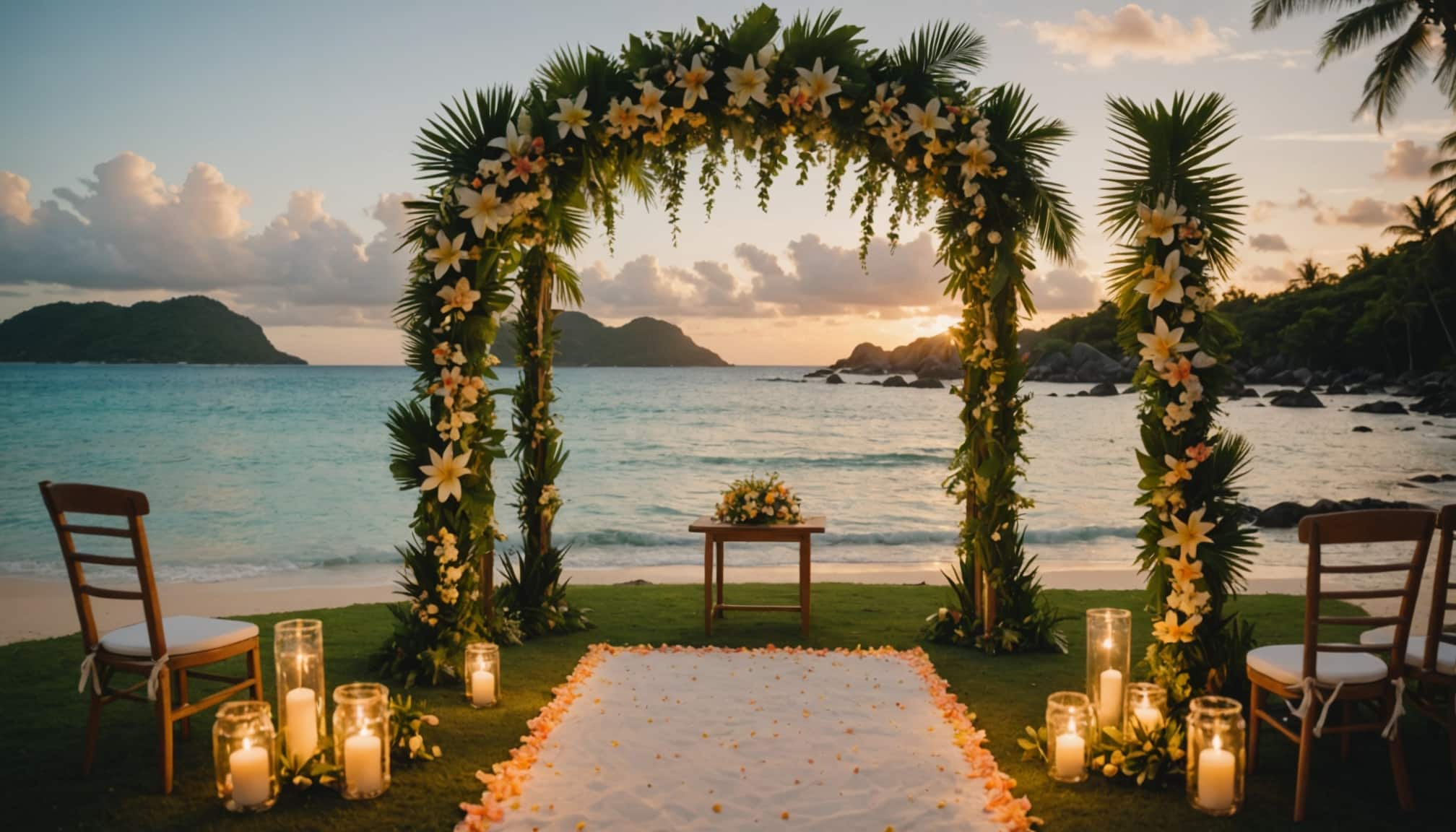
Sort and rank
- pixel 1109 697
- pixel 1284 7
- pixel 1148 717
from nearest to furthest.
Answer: pixel 1148 717
pixel 1109 697
pixel 1284 7

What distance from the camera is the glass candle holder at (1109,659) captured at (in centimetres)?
423

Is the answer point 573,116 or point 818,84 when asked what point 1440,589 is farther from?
point 573,116

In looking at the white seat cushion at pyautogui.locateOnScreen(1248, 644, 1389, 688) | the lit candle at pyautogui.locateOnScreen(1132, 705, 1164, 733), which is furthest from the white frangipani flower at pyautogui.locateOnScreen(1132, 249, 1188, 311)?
the lit candle at pyautogui.locateOnScreen(1132, 705, 1164, 733)

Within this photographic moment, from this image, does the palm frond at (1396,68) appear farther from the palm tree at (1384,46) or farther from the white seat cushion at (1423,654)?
the white seat cushion at (1423,654)

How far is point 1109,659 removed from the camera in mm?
4258

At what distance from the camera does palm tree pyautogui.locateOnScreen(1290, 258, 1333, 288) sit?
5950cm

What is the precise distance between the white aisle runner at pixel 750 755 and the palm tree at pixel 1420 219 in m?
44.4

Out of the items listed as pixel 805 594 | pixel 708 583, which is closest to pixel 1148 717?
pixel 805 594

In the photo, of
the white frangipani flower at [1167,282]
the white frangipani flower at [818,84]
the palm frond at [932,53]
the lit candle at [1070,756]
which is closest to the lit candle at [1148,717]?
the lit candle at [1070,756]

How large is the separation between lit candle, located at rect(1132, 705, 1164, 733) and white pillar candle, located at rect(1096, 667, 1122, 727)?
0.18 metres

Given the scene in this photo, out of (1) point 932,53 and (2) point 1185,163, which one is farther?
(1) point 932,53

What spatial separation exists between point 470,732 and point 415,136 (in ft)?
11.6

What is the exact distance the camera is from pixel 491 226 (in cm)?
541

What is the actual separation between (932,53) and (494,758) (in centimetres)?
488
